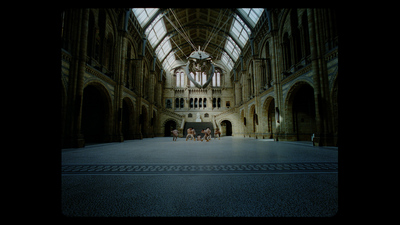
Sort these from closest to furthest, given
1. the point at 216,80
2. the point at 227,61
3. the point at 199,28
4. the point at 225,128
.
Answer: the point at 199,28
the point at 227,61
the point at 225,128
the point at 216,80

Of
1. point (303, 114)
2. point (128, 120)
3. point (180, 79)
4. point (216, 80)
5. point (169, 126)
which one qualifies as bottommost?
point (169, 126)

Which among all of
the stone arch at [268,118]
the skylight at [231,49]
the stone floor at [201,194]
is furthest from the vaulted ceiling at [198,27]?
the stone floor at [201,194]

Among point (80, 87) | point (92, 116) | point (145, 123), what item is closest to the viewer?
point (80, 87)

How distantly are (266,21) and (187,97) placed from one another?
20926mm

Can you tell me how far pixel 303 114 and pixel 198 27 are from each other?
2024 cm

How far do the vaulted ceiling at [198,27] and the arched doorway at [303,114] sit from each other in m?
9.91

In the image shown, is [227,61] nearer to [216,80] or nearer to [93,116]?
[216,80]

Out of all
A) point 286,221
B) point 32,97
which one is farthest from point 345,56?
point 32,97

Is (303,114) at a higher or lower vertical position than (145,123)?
higher

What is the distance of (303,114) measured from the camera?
14.7 meters

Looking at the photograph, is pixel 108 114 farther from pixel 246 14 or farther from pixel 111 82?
pixel 246 14

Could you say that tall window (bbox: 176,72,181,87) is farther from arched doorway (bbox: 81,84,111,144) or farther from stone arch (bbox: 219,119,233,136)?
arched doorway (bbox: 81,84,111,144)

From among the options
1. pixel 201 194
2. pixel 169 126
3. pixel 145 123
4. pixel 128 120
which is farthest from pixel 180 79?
pixel 201 194

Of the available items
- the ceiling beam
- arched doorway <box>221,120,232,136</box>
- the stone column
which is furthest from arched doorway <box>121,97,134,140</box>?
arched doorway <box>221,120,232,136</box>
